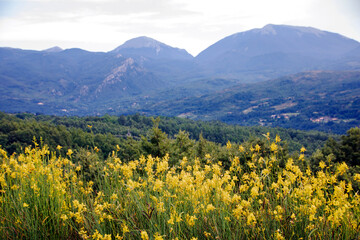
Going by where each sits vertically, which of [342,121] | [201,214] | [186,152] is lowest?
[342,121]

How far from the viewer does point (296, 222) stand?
2.78 meters

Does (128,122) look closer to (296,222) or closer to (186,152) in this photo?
(186,152)

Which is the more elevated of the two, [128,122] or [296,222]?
[296,222]

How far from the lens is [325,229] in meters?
2.60

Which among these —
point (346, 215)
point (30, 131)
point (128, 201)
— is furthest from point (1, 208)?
point (30, 131)

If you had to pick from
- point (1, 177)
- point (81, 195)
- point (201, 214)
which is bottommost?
point (81, 195)

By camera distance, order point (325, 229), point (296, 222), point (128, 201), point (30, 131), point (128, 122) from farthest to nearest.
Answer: point (128, 122) < point (30, 131) < point (128, 201) < point (296, 222) < point (325, 229)

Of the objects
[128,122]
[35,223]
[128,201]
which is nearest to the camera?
[35,223]

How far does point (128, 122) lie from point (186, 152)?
102670 mm

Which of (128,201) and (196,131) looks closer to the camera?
(128,201)

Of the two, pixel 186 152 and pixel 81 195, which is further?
pixel 186 152

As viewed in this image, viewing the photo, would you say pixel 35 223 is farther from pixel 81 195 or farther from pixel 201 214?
pixel 201 214

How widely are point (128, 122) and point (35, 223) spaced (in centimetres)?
11550

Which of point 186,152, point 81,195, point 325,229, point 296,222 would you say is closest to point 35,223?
point 81,195
